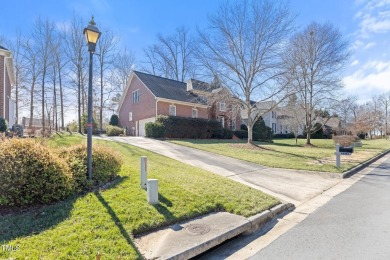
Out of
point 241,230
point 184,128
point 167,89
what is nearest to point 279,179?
point 241,230

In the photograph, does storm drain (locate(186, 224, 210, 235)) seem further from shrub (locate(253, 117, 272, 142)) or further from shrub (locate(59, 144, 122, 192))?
shrub (locate(253, 117, 272, 142))

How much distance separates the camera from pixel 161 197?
16.3 ft

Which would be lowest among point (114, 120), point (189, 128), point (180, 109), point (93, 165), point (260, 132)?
point (93, 165)

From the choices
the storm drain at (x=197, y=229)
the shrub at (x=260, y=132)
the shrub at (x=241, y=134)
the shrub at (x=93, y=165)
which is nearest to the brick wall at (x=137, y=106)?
the shrub at (x=241, y=134)

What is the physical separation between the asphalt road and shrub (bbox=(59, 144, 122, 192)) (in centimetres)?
382

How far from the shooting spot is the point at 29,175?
416 centimetres

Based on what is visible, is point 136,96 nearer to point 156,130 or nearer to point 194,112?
point 194,112

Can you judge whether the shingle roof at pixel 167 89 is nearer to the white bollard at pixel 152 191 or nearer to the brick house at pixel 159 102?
the brick house at pixel 159 102

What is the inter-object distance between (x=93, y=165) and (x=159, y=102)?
19019 mm

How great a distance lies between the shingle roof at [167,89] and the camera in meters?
25.4

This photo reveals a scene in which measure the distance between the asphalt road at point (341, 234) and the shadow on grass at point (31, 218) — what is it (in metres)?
3.21

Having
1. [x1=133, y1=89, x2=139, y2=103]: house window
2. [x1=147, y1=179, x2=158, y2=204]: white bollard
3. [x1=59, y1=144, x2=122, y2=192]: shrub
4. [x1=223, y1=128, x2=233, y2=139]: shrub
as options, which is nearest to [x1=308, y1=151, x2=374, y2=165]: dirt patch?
[x1=147, y1=179, x2=158, y2=204]: white bollard

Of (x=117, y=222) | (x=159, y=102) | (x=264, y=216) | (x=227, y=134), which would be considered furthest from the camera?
(x=227, y=134)

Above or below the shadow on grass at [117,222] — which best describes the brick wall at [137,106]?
above
